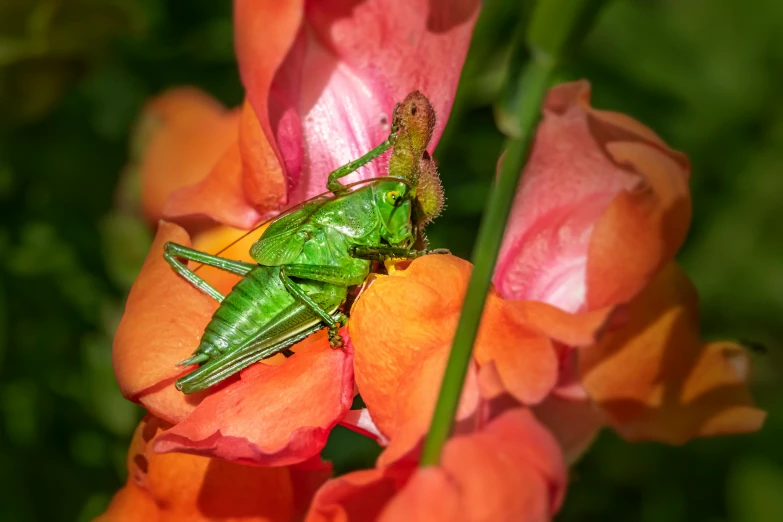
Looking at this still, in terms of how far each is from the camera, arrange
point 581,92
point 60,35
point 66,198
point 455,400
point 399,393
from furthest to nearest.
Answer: point 66,198, point 60,35, point 581,92, point 399,393, point 455,400

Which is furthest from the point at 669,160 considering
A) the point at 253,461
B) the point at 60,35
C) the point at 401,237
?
the point at 60,35

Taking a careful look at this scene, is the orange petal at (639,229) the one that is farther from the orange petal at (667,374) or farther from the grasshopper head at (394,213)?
the grasshopper head at (394,213)

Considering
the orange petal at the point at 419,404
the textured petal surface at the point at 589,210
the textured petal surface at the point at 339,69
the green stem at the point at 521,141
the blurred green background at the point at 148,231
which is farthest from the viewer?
the blurred green background at the point at 148,231

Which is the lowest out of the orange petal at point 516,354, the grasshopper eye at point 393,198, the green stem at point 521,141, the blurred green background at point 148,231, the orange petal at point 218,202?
the blurred green background at point 148,231

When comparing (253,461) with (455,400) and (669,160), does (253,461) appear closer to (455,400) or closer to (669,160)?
(455,400)

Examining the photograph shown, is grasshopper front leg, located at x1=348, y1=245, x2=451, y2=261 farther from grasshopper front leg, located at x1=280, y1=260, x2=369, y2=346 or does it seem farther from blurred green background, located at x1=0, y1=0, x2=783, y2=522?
blurred green background, located at x1=0, y1=0, x2=783, y2=522

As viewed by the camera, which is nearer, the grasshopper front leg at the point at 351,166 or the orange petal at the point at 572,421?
the orange petal at the point at 572,421

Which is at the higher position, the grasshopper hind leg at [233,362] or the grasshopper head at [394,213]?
the grasshopper head at [394,213]

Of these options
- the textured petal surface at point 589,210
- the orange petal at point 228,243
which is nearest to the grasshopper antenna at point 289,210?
the orange petal at point 228,243

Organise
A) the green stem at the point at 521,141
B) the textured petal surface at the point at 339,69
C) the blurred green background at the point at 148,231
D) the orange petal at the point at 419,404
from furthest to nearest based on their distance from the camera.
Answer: the blurred green background at the point at 148,231
the textured petal surface at the point at 339,69
the orange petal at the point at 419,404
the green stem at the point at 521,141
